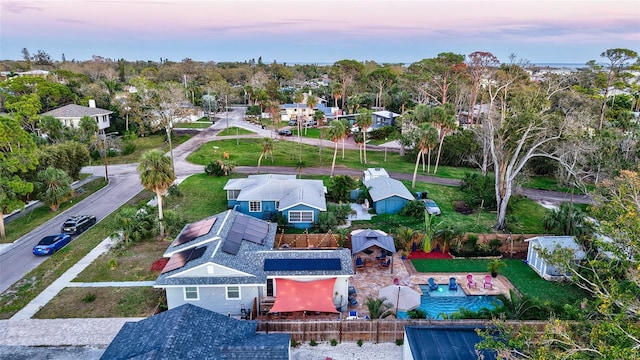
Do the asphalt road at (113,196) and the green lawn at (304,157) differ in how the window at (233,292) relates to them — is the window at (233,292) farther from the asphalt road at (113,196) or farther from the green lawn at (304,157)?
the green lawn at (304,157)

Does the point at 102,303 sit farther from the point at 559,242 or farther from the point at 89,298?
the point at 559,242

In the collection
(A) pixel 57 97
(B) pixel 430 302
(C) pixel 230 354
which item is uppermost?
(A) pixel 57 97

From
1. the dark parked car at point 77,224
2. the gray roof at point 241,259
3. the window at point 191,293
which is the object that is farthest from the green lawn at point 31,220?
the window at point 191,293

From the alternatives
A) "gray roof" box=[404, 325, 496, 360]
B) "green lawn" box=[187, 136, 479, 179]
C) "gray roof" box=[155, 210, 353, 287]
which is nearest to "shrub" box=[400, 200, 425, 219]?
"gray roof" box=[155, 210, 353, 287]

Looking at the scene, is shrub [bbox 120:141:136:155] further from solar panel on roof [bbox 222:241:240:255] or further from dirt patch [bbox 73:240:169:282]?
solar panel on roof [bbox 222:241:240:255]

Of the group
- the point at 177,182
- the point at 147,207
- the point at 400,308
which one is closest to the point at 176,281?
the point at 400,308

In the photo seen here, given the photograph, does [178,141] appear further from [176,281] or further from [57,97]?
[176,281]
